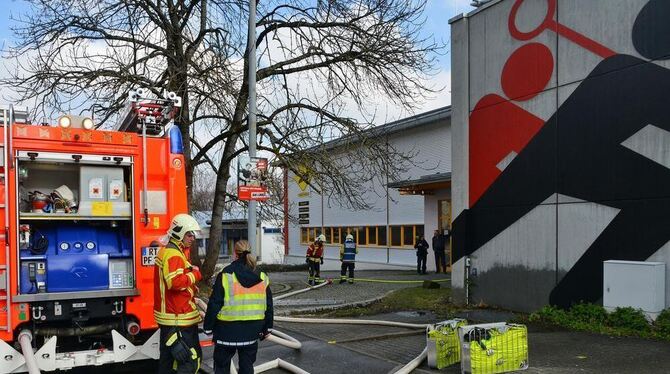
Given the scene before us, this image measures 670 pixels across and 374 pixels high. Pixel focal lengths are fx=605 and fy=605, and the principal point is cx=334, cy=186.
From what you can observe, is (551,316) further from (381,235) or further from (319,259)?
(381,235)

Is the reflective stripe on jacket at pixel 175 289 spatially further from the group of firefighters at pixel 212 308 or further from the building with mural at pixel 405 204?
the building with mural at pixel 405 204

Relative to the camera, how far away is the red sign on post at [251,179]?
10195 millimetres

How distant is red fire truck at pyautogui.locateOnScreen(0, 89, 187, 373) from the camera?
5844mm

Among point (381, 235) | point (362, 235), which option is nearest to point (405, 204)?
point (381, 235)

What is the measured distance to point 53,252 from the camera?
6141mm

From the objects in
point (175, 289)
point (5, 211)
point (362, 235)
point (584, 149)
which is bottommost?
point (362, 235)

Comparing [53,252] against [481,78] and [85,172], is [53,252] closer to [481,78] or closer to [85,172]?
[85,172]

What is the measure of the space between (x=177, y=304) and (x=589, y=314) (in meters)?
6.45

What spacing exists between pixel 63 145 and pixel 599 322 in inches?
298

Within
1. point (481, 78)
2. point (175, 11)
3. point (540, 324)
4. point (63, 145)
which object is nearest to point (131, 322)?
point (63, 145)

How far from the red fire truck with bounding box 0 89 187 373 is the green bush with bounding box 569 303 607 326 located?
6.21 metres

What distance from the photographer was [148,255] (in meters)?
6.34

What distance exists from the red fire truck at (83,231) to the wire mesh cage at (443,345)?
9.80 feet

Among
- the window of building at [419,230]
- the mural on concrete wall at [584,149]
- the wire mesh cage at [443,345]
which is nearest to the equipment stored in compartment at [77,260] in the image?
the wire mesh cage at [443,345]
